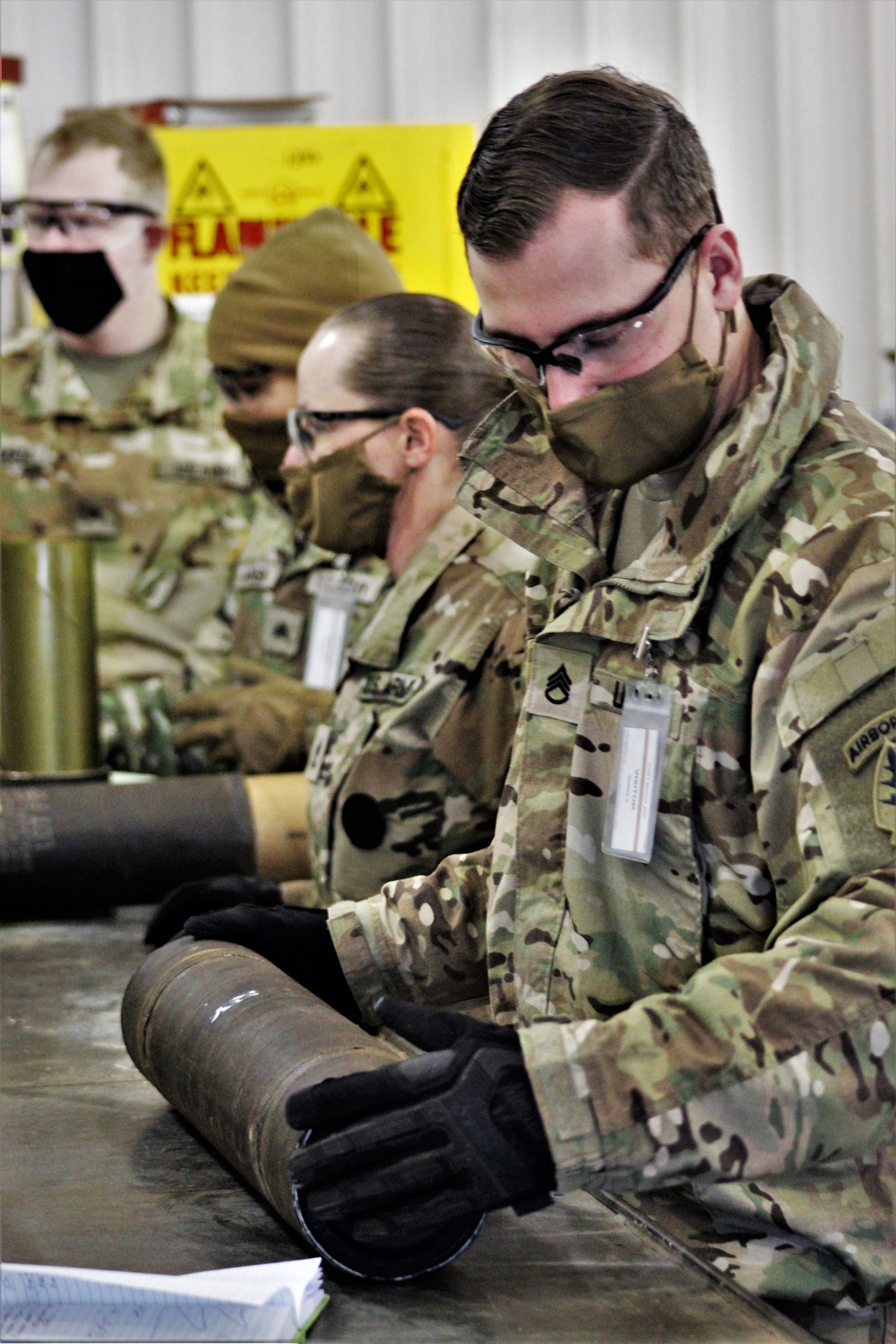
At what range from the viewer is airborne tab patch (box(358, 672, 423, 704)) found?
7.17 ft

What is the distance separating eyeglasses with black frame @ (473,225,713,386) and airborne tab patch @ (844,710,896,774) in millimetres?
413

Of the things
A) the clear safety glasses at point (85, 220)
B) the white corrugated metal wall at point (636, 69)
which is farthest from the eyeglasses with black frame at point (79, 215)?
the white corrugated metal wall at point (636, 69)

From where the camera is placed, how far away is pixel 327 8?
4.29 metres

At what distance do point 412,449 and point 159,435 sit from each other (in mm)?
1876

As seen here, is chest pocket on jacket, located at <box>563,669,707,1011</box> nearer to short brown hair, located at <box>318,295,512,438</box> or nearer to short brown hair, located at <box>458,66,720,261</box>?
short brown hair, located at <box>458,66,720,261</box>

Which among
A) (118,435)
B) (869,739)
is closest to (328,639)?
(118,435)

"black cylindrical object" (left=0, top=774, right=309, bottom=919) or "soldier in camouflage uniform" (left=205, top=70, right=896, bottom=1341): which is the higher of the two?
"soldier in camouflage uniform" (left=205, top=70, right=896, bottom=1341)

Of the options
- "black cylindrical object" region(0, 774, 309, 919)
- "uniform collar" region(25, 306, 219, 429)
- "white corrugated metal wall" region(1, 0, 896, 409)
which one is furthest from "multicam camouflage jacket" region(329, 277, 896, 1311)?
"uniform collar" region(25, 306, 219, 429)

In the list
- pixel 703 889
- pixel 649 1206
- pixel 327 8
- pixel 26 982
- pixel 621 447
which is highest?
pixel 327 8

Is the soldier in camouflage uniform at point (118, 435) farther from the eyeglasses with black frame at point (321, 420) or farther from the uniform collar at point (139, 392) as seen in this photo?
the eyeglasses with black frame at point (321, 420)

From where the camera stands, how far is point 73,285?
3.99 meters

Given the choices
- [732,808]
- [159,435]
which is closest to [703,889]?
[732,808]

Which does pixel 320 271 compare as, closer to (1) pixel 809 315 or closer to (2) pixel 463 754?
(2) pixel 463 754

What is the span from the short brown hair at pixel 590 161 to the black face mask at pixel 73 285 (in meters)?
2.82
